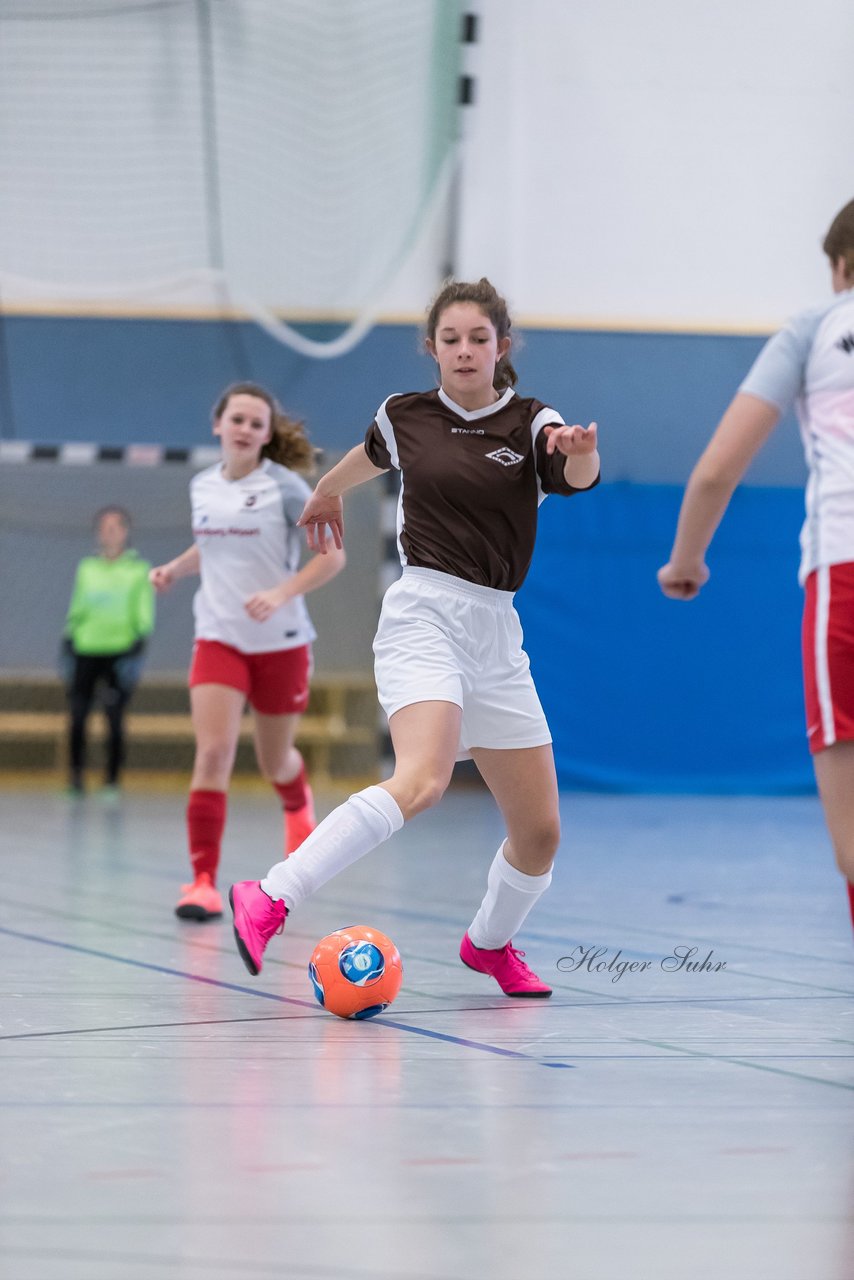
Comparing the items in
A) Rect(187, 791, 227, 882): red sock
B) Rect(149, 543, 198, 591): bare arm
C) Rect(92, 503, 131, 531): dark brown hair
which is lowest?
Rect(92, 503, 131, 531): dark brown hair

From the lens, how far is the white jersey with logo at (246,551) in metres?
5.72

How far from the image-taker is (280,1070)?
3.23 m

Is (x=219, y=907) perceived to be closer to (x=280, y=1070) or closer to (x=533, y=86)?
(x=280, y=1070)

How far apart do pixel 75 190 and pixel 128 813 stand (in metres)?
4.28

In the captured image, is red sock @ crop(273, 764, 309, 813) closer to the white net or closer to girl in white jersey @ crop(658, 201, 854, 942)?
girl in white jersey @ crop(658, 201, 854, 942)

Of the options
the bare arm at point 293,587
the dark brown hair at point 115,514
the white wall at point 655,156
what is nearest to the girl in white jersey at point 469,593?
the bare arm at point 293,587

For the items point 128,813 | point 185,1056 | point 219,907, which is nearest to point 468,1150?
point 185,1056

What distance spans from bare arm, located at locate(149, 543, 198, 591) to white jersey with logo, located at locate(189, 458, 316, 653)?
60 millimetres

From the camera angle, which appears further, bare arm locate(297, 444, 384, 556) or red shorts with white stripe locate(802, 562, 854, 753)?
bare arm locate(297, 444, 384, 556)

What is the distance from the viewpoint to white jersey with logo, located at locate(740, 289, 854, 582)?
→ 2992 millimetres

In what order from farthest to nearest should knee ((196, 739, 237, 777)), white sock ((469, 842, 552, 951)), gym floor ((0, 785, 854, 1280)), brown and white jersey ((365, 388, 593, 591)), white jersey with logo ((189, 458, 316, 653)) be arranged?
white jersey with logo ((189, 458, 316, 653))
knee ((196, 739, 237, 777))
white sock ((469, 842, 552, 951))
brown and white jersey ((365, 388, 593, 591))
gym floor ((0, 785, 854, 1280))

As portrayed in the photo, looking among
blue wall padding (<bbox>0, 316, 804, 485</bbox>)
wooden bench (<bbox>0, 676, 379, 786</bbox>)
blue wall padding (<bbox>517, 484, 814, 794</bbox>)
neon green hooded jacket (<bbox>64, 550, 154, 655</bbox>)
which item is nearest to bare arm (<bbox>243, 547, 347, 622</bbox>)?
neon green hooded jacket (<bbox>64, 550, 154, 655</bbox>)

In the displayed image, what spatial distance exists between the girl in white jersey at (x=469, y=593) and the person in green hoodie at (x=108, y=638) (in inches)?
300

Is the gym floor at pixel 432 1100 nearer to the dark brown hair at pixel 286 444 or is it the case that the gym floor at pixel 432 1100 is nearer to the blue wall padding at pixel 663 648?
the dark brown hair at pixel 286 444
